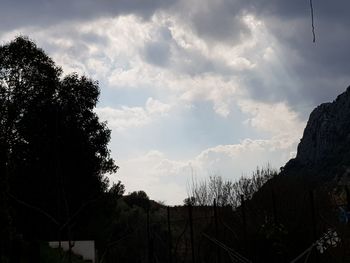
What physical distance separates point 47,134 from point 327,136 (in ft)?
87.0

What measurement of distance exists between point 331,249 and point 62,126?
16001 millimetres

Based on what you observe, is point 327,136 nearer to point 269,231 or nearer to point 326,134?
point 326,134

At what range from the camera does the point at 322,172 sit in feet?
125

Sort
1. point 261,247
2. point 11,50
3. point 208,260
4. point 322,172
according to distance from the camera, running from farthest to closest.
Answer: point 322,172, point 11,50, point 208,260, point 261,247

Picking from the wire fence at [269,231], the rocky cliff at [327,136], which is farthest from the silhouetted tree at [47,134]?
the rocky cliff at [327,136]

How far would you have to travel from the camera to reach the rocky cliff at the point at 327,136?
4250cm

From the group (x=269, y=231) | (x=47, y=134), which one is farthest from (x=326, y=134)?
(x=269, y=231)

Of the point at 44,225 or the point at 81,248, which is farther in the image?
the point at 44,225

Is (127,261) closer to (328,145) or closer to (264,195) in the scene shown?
(264,195)

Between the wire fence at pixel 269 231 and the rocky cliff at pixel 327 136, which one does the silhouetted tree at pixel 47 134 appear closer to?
the wire fence at pixel 269 231

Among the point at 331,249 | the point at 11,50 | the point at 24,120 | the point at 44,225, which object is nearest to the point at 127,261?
the point at 44,225

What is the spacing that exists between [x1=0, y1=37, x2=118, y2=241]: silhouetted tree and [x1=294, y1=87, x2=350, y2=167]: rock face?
789 inches

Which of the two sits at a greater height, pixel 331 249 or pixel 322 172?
pixel 322 172

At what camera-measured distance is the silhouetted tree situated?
26.1 m
